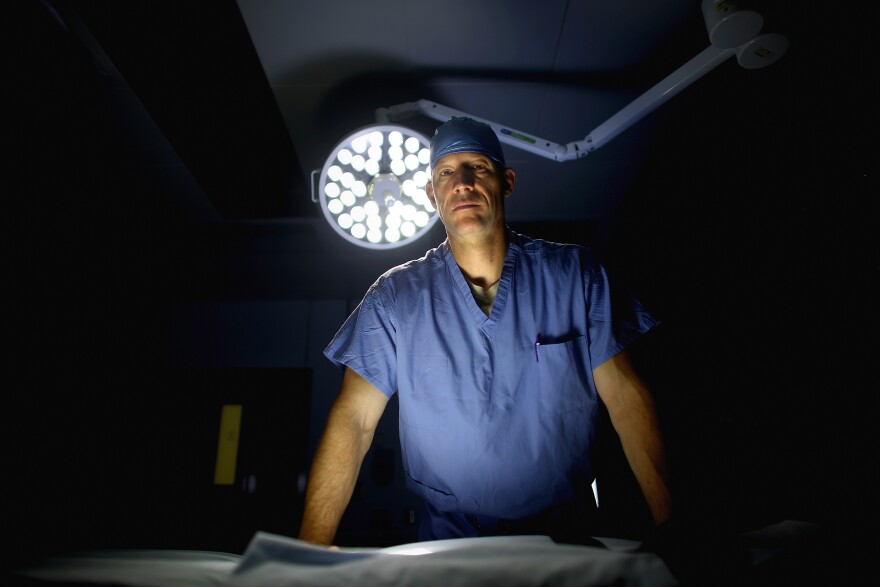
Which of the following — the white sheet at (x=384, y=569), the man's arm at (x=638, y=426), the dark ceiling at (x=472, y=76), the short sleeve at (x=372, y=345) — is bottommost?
the white sheet at (x=384, y=569)

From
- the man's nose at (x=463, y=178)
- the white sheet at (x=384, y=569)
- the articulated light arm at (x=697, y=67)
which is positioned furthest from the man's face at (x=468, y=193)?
the white sheet at (x=384, y=569)

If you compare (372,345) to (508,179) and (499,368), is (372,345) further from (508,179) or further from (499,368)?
(508,179)

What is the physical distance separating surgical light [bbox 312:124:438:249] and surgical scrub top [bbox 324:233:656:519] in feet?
0.89

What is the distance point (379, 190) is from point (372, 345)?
0.56m

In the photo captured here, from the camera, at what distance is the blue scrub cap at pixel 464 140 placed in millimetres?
1319

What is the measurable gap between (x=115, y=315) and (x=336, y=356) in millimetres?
1726

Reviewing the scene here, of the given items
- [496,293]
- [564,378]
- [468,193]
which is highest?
[468,193]

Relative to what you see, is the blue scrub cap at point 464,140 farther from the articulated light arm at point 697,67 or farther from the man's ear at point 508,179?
the articulated light arm at point 697,67

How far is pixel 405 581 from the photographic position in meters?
0.39

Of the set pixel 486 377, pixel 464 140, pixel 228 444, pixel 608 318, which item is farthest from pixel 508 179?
pixel 228 444

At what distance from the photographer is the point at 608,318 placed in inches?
A: 45.8

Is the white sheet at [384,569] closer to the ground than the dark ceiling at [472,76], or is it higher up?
closer to the ground

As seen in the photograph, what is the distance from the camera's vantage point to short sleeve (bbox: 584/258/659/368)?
1.15 m

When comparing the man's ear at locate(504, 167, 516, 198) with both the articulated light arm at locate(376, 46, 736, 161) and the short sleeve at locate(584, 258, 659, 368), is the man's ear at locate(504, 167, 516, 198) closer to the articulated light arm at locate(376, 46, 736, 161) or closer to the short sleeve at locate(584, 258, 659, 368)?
the articulated light arm at locate(376, 46, 736, 161)
